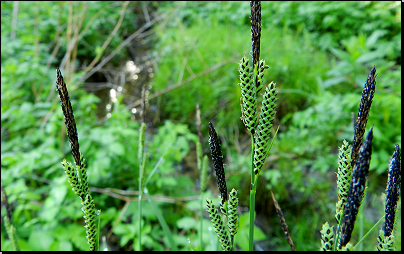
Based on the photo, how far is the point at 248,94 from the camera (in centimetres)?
33

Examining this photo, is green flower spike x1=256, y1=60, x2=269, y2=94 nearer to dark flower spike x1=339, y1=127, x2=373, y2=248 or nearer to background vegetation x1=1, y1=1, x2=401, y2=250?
dark flower spike x1=339, y1=127, x2=373, y2=248

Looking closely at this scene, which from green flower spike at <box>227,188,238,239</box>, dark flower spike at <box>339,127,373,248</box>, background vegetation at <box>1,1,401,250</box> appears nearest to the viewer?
dark flower spike at <box>339,127,373,248</box>

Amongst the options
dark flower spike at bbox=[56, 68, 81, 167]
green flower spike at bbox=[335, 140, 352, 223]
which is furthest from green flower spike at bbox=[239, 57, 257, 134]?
dark flower spike at bbox=[56, 68, 81, 167]

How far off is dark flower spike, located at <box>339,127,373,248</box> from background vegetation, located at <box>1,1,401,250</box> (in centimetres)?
59

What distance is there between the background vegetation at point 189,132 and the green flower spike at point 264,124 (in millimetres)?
485

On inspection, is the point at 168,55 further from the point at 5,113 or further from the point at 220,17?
the point at 5,113

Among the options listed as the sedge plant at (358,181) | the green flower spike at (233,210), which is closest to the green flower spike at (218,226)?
the green flower spike at (233,210)

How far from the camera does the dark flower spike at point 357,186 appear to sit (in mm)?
251

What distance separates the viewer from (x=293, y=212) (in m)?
2.68

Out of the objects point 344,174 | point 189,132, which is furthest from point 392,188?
point 189,132

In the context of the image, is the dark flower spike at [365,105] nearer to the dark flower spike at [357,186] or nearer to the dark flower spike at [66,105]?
the dark flower spike at [357,186]

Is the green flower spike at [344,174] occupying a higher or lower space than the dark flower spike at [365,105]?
lower

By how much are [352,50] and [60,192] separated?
10.1 ft

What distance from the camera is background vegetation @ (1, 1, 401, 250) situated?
184 centimetres
